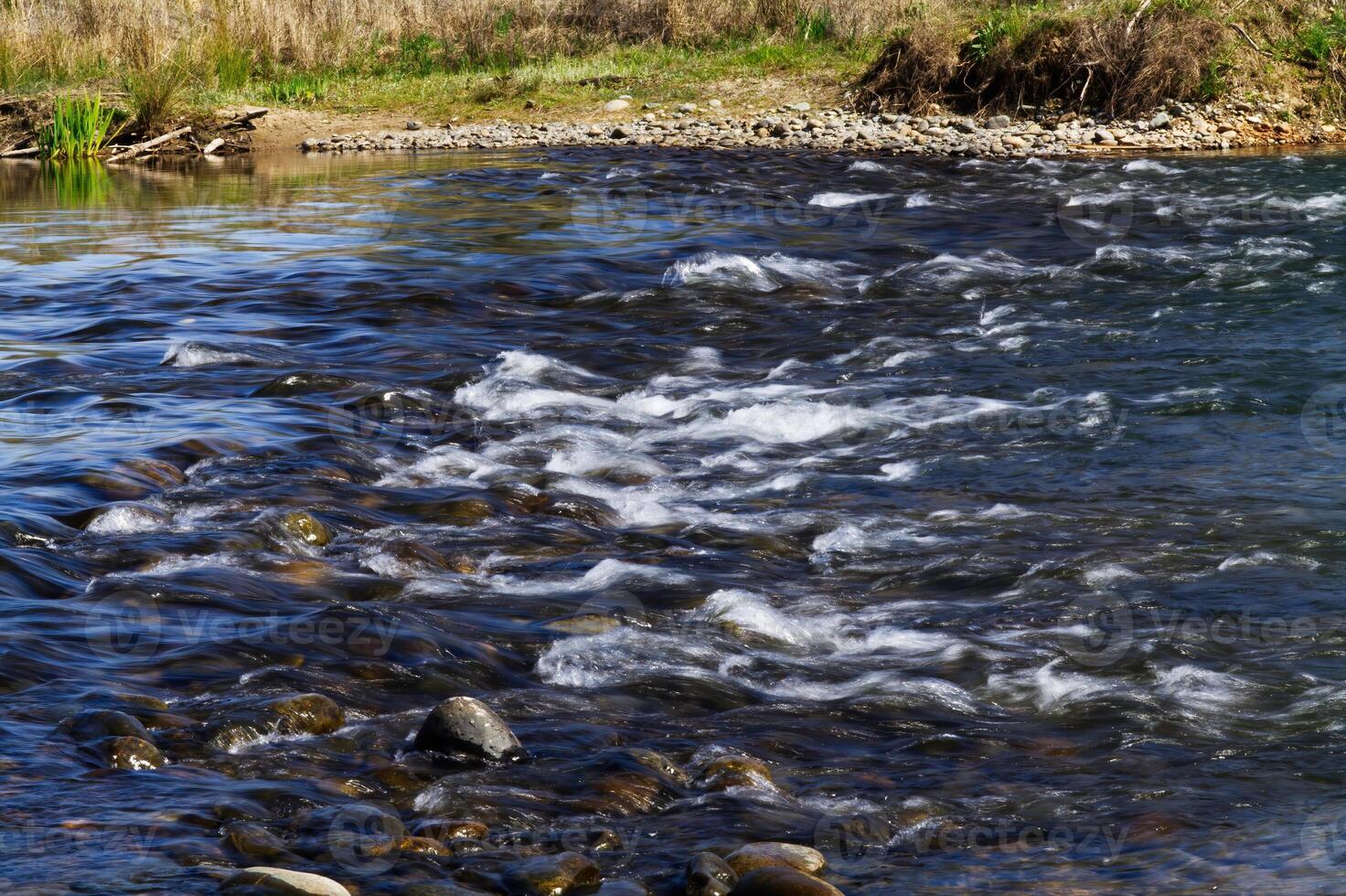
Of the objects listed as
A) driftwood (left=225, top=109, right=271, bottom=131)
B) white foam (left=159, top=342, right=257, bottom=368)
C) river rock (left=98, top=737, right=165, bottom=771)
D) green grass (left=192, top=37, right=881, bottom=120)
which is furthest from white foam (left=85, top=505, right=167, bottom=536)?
green grass (left=192, top=37, right=881, bottom=120)

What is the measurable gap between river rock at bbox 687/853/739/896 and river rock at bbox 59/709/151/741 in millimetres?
1571

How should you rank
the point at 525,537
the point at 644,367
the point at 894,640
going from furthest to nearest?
the point at 644,367 < the point at 525,537 < the point at 894,640

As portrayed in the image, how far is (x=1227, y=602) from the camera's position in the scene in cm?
495

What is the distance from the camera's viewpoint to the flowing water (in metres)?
3.44

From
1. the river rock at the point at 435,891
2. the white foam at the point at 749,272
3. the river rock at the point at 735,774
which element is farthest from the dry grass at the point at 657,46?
the river rock at the point at 435,891

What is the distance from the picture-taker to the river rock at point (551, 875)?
3086 mm

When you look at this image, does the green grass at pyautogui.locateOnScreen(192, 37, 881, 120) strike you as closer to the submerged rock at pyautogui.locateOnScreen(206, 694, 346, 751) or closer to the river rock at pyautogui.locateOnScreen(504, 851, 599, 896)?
the submerged rock at pyautogui.locateOnScreen(206, 694, 346, 751)

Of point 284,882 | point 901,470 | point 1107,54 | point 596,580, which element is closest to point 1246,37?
point 1107,54

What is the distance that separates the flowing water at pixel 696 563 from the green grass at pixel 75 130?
9.83 meters

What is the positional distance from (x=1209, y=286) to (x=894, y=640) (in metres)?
6.82

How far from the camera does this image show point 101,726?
369 cm

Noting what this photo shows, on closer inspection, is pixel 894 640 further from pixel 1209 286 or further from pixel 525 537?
pixel 1209 286

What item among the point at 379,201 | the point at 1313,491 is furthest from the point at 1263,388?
the point at 379,201

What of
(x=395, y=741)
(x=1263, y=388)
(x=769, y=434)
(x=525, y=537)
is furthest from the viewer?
(x=1263, y=388)
